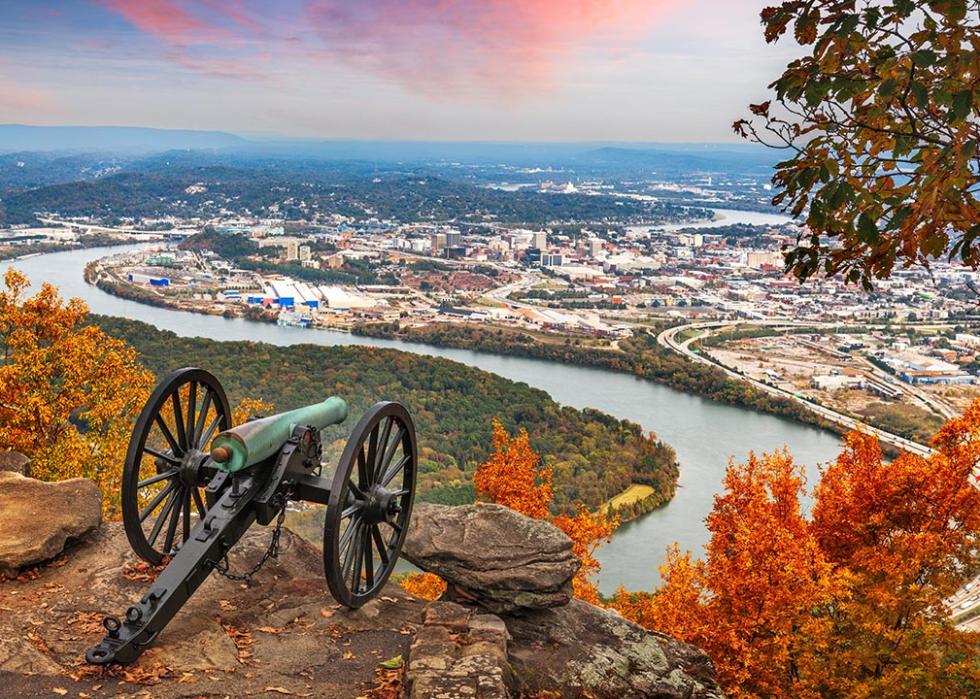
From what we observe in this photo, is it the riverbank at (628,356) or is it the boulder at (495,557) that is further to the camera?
the riverbank at (628,356)

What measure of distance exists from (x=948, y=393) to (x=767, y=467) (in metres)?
39.5

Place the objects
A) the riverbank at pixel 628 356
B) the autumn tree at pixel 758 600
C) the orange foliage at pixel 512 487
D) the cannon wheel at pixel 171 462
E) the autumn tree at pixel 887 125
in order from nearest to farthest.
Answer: the autumn tree at pixel 887 125 < the cannon wheel at pixel 171 462 < the autumn tree at pixel 758 600 < the orange foliage at pixel 512 487 < the riverbank at pixel 628 356

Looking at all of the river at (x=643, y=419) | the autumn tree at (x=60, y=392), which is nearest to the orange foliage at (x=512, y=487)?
the river at (x=643, y=419)

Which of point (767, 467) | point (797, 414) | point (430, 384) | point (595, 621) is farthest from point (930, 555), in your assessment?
point (797, 414)

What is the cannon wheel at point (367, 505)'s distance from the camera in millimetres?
5449

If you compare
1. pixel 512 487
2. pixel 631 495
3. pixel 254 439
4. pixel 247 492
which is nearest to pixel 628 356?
pixel 631 495

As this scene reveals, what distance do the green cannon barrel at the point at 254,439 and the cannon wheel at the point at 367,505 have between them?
0.51 m

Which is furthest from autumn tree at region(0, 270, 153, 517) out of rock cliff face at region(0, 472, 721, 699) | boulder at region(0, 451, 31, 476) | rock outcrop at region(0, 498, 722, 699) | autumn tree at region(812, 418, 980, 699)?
autumn tree at region(812, 418, 980, 699)

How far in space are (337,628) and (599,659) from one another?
183cm

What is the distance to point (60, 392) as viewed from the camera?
10789 mm

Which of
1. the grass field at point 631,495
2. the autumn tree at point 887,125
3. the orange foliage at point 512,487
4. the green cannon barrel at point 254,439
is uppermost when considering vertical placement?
the autumn tree at point 887,125

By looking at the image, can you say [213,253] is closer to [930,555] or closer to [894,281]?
[894,281]

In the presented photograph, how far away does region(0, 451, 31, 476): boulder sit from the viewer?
8273 millimetres

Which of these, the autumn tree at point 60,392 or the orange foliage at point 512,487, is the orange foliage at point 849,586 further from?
the autumn tree at point 60,392
